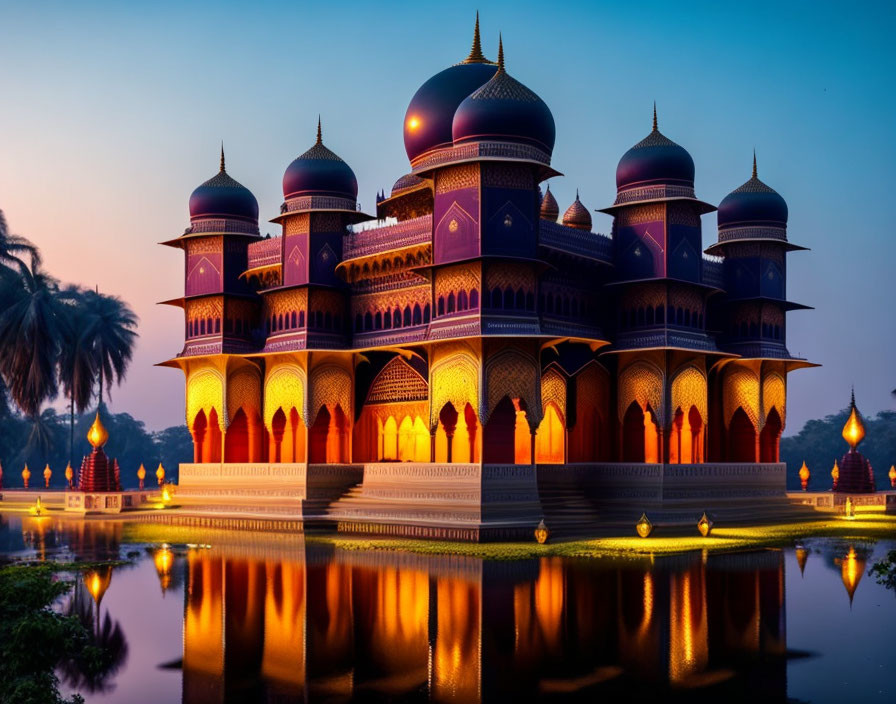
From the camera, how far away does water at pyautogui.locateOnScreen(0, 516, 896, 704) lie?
9.72 m

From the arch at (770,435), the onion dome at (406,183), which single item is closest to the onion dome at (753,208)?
the arch at (770,435)

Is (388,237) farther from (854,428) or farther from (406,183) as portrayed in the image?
(854,428)

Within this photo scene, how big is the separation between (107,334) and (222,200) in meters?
17.0

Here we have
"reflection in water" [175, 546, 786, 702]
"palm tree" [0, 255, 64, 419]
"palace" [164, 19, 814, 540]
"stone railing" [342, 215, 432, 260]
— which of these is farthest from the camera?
"palm tree" [0, 255, 64, 419]

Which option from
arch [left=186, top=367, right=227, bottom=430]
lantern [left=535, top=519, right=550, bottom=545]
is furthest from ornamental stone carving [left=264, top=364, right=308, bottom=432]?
lantern [left=535, top=519, right=550, bottom=545]

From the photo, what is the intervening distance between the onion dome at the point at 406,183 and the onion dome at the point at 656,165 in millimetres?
6889

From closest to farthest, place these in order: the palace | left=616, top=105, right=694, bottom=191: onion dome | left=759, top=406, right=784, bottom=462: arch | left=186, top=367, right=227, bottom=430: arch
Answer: the palace
left=616, top=105, right=694, bottom=191: onion dome
left=186, top=367, right=227, bottom=430: arch
left=759, top=406, right=784, bottom=462: arch

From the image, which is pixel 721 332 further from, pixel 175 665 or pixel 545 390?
pixel 175 665

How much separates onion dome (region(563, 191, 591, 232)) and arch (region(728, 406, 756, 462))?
10.9 metres

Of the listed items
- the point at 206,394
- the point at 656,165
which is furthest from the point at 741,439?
the point at 206,394

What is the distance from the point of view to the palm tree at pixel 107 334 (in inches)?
1908

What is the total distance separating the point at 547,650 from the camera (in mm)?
11242

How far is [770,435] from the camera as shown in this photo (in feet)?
116

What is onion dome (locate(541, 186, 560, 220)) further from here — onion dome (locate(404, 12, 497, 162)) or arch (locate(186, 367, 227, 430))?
arch (locate(186, 367, 227, 430))
